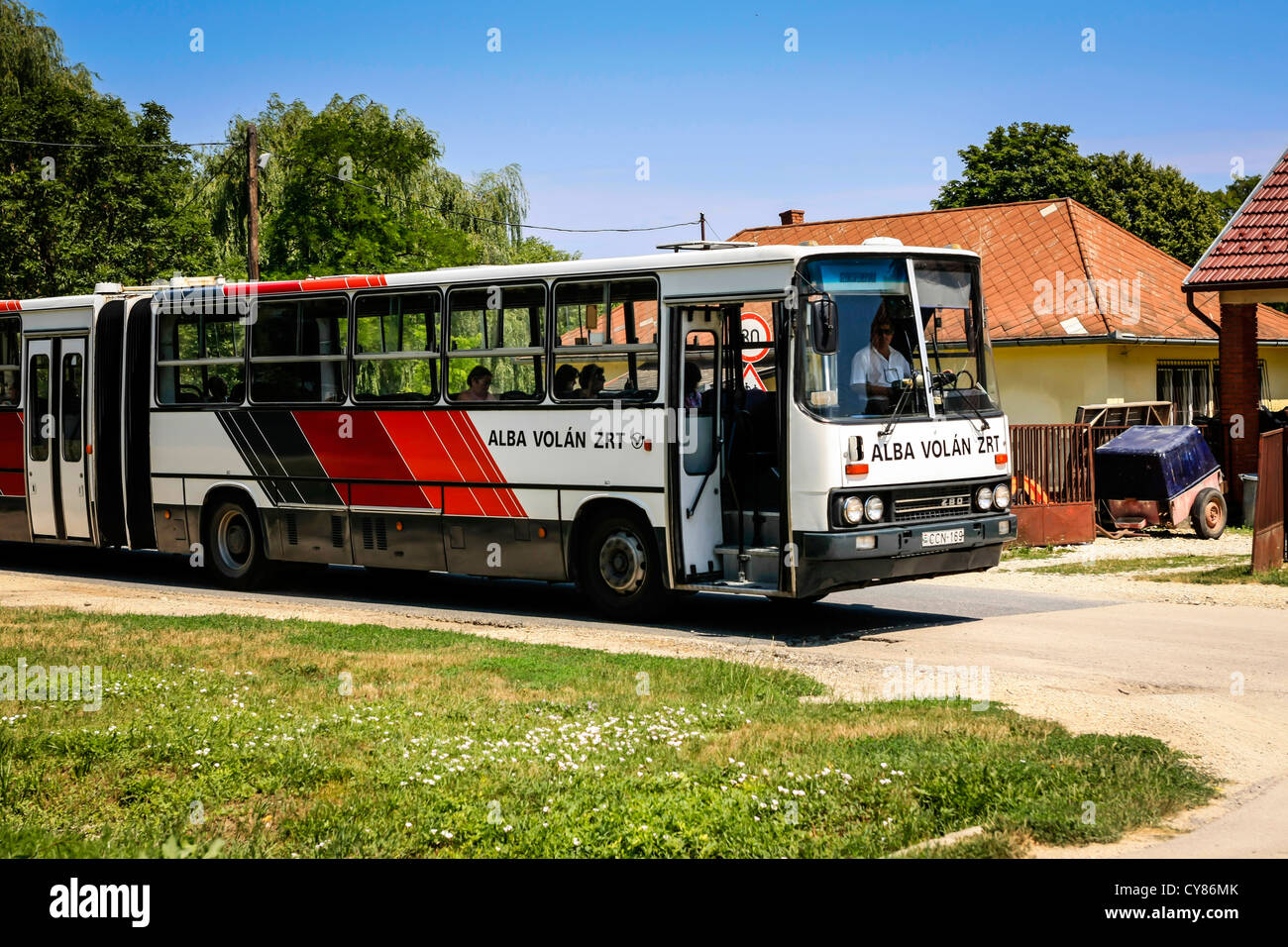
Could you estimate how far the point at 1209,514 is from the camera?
→ 66.2ft

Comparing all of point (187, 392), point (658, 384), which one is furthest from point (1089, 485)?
point (187, 392)

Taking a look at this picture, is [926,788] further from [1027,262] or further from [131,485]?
[1027,262]

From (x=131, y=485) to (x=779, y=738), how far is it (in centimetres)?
1182

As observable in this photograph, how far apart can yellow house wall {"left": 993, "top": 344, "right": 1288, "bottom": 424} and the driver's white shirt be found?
53.9 ft

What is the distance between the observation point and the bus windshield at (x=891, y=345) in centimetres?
1188

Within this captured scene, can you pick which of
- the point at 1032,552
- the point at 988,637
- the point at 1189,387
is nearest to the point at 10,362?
the point at 988,637

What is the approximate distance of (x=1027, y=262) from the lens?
104 ft

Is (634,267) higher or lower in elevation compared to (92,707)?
higher

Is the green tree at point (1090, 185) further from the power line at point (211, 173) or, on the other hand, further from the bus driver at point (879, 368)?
the bus driver at point (879, 368)

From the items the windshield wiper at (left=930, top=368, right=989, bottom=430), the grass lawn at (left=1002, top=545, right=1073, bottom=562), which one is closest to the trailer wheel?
the grass lawn at (left=1002, top=545, right=1073, bottom=562)

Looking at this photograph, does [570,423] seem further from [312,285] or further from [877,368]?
[312,285]

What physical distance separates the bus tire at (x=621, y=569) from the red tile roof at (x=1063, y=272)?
16.3 m

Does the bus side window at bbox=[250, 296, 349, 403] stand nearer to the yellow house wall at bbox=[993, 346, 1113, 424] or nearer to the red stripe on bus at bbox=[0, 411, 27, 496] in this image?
the red stripe on bus at bbox=[0, 411, 27, 496]
